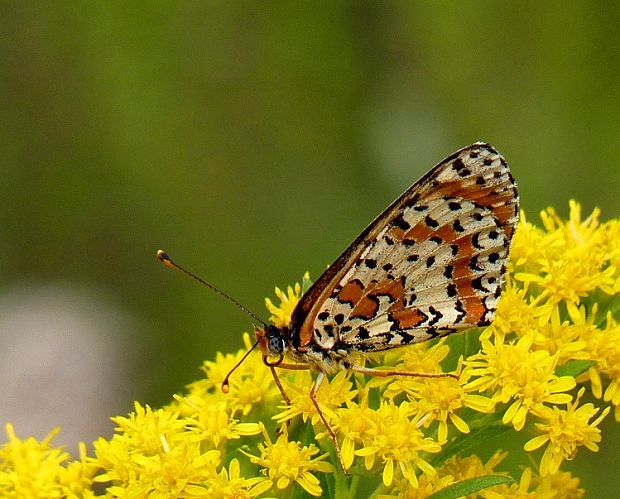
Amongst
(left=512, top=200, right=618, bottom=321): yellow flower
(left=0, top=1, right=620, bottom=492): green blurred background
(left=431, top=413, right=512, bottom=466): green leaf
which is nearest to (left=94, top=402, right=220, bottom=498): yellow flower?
(left=431, top=413, right=512, bottom=466): green leaf

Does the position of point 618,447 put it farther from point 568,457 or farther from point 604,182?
point 568,457

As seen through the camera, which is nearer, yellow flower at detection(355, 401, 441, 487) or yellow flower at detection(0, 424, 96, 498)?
yellow flower at detection(355, 401, 441, 487)

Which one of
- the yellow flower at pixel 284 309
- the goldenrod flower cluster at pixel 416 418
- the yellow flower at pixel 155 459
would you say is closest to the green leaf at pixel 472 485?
the goldenrod flower cluster at pixel 416 418

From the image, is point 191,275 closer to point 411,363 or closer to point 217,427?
point 217,427

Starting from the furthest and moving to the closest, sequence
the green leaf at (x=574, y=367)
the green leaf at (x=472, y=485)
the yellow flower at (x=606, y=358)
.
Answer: the yellow flower at (x=606, y=358) < the green leaf at (x=574, y=367) < the green leaf at (x=472, y=485)

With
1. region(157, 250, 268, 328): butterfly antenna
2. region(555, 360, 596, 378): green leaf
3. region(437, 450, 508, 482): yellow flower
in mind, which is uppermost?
region(157, 250, 268, 328): butterfly antenna

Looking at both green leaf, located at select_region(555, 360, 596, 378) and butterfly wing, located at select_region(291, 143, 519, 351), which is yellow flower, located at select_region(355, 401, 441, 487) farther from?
green leaf, located at select_region(555, 360, 596, 378)

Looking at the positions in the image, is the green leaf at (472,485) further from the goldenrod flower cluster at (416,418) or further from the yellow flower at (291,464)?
the yellow flower at (291,464)
